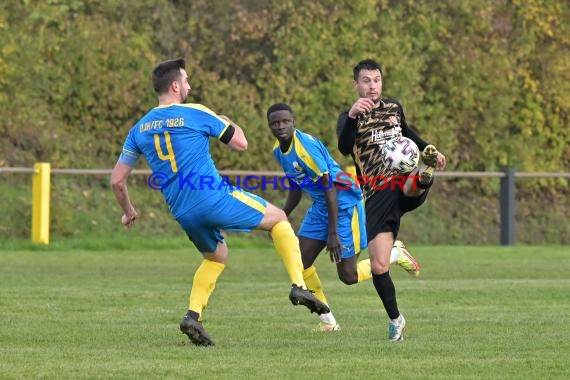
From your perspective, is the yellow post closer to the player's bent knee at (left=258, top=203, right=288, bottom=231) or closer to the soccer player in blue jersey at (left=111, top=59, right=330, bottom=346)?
the soccer player in blue jersey at (left=111, top=59, right=330, bottom=346)

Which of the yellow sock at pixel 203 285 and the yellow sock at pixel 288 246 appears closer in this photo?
the yellow sock at pixel 203 285

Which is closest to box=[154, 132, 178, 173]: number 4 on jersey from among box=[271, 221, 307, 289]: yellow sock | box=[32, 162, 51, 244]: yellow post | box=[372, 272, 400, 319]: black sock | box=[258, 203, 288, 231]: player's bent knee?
box=[258, 203, 288, 231]: player's bent knee

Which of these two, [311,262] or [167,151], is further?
[311,262]

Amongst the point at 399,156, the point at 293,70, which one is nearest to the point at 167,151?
the point at 399,156

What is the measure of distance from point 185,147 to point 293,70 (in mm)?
17137

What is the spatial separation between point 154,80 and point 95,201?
47.6ft

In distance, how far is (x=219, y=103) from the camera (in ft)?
82.1

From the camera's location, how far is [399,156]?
9.82 meters

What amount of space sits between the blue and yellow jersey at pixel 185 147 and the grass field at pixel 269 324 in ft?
3.27

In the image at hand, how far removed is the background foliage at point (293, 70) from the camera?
23906 millimetres

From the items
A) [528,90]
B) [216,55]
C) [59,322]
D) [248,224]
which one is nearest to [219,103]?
[216,55]

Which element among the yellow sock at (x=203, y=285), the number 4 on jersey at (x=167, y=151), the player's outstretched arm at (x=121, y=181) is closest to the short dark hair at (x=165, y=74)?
the number 4 on jersey at (x=167, y=151)

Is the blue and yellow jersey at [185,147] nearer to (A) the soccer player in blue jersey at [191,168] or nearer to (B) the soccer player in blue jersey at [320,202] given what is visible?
(A) the soccer player in blue jersey at [191,168]

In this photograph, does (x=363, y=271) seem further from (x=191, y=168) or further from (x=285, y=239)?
(x=191, y=168)
